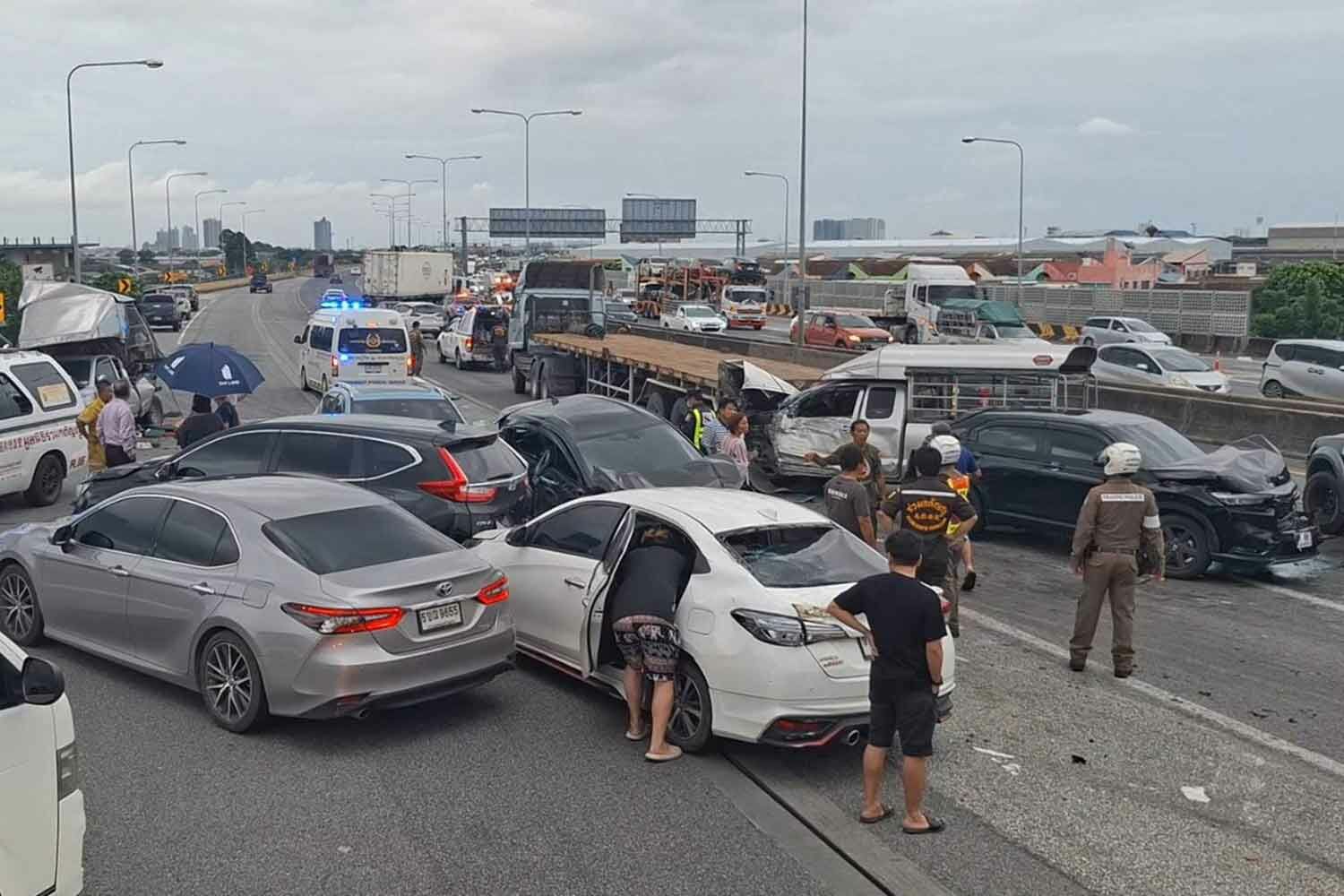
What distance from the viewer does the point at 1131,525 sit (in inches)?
364

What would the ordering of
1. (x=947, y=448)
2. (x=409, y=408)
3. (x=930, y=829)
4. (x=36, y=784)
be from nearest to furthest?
(x=36, y=784) < (x=930, y=829) < (x=947, y=448) < (x=409, y=408)

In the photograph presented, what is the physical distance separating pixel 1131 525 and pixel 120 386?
11854 millimetres

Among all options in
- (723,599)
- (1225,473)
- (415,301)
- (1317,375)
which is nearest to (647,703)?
(723,599)

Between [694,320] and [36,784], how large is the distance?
4743 cm

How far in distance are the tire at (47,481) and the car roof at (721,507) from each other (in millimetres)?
10496

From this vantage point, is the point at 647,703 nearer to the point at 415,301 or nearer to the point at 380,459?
the point at 380,459

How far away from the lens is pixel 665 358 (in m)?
22.9

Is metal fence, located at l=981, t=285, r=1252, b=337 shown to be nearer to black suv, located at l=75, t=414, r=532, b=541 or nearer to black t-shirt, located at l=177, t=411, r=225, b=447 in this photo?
black t-shirt, located at l=177, t=411, r=225, b=447

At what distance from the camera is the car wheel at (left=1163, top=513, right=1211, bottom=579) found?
12.6 m

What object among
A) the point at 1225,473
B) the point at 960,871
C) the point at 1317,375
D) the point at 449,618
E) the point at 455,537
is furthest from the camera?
the point at 1317,375

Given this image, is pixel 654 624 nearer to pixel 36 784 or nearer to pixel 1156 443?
pixel 36 784

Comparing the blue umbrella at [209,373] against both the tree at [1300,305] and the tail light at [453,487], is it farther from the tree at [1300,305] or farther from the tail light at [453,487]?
the tree at [1300,305]

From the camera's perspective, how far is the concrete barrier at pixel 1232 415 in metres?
20.8

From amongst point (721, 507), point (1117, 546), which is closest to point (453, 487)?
point (721, 507)
